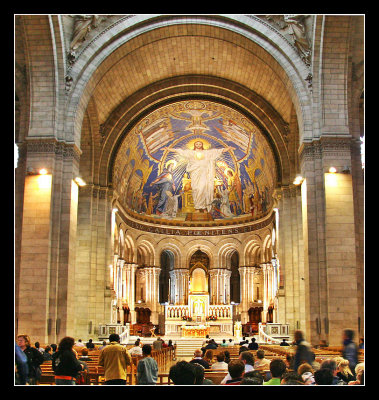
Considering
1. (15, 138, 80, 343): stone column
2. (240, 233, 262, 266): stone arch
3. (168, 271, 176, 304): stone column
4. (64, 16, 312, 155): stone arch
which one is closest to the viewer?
(15, 138, 80, 343): stone column

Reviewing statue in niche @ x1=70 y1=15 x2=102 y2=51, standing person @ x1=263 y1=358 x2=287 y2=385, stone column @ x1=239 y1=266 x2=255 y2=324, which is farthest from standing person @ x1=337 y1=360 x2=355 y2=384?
stone column @ x1=239 y1=266 x2=255 y2=324

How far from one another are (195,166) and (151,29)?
14.8 metres

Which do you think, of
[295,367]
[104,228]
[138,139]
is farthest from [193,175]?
[295,367]

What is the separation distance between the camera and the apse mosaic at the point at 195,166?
31109 millimetres

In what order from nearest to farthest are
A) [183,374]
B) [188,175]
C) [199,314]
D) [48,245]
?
[183,374] → [48,245] → [199,314] → [188,175]

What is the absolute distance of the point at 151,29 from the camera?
22922mm

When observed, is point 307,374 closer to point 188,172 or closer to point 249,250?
point 188,172

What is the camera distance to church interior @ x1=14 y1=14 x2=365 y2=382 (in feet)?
61.7

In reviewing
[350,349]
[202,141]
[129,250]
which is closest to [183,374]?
[350,349]

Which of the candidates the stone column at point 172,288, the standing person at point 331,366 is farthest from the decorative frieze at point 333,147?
the stone column at point 172,288

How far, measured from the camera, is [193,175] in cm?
3744

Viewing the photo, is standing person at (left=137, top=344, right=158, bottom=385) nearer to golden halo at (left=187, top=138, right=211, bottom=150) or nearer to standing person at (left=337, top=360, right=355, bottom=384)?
standing person at (left=337, top=360, right=355, bottom=384)

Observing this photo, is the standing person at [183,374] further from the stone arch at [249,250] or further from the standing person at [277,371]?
the stone arch at [249,250]

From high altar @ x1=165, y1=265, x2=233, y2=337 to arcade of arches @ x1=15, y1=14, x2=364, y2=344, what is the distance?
14cm
